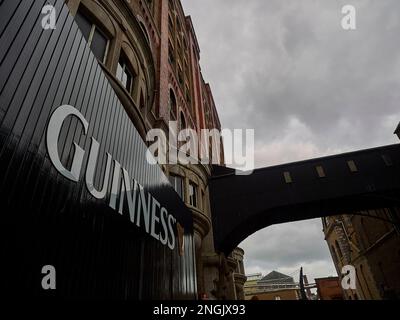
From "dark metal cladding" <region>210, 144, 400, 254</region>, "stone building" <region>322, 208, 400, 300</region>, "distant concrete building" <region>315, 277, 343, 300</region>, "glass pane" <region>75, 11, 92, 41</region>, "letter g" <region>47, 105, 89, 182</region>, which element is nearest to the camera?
"letter g" <region>47, 105, 89, 182</region>

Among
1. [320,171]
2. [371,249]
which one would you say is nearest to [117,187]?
[320,171]

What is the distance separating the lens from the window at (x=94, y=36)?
22.6ft

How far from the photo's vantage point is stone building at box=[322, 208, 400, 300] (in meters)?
18.5

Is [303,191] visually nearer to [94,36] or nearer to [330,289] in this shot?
[94,36]

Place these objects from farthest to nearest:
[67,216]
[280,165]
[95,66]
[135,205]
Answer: [280,165]
[135,205]
[95,66]
[67,216]

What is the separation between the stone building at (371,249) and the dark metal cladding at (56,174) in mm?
17069

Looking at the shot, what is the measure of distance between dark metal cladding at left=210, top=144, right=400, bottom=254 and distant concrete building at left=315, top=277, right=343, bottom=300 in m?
25.7

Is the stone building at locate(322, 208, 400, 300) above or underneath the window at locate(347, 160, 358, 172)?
underneath

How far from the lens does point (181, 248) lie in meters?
8.54

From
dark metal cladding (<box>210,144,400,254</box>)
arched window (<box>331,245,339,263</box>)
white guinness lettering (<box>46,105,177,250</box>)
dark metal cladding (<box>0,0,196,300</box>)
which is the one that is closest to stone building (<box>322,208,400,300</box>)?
arched window (<box>331,245,339,263</box>)

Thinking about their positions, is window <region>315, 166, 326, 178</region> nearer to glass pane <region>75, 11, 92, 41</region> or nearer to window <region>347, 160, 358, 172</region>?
window <region>347, 160, 358, 172</region>
